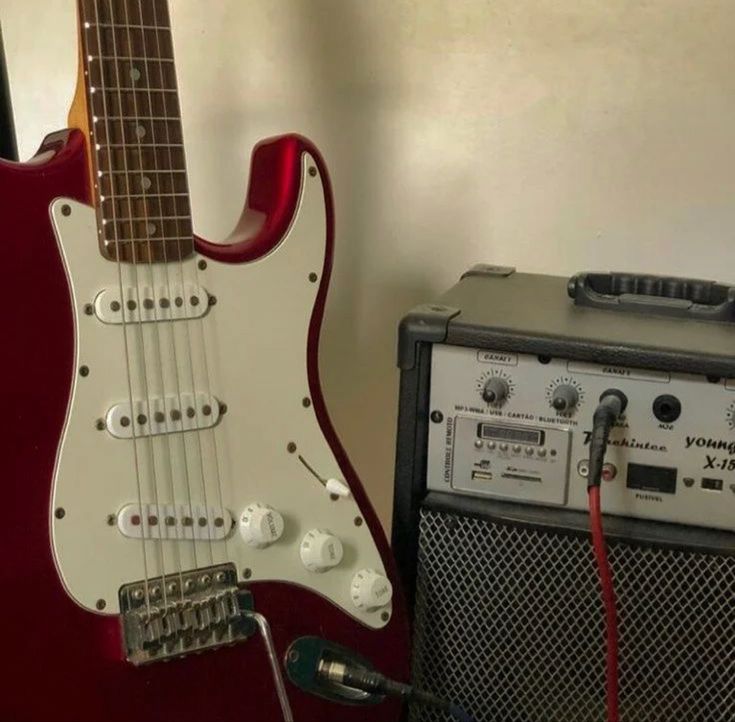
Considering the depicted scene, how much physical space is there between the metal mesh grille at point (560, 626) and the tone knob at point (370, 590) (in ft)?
0.10

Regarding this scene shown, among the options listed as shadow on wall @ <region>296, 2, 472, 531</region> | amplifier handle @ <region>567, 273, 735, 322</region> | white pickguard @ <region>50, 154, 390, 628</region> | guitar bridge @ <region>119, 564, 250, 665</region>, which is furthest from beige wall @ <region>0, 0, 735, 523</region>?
guitar bridge @ <region>119, 564, 250, 665</region>

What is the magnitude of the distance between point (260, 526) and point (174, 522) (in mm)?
68

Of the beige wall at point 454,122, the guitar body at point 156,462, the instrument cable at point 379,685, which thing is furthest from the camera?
the beige wall at point 454,122

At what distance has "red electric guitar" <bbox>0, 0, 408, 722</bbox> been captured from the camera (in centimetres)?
68

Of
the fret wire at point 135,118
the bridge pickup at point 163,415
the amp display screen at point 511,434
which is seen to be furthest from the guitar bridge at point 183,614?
the fret wire at point 135,118

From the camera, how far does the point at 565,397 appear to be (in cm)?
73

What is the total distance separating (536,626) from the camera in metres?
0.77

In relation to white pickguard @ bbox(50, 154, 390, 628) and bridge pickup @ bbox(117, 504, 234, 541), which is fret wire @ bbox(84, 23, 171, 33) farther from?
bridge pickup @ bbox(117, 504, 234, 541)

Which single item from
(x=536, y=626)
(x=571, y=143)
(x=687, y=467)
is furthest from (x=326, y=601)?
(x=571, y=143)

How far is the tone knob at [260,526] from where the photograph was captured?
29.7 inches

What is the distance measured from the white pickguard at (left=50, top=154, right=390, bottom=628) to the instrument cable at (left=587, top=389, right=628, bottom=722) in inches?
7.5

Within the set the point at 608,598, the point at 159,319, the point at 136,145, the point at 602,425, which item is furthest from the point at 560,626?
the point at 136,145

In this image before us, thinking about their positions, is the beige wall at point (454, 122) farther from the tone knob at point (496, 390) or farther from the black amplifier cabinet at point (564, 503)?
the tone knob at point (496, 390)

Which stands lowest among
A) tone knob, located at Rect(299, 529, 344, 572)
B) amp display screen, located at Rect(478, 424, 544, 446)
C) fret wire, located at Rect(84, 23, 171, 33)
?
tone knob, located at Rect(299, 529, 344, 572)
